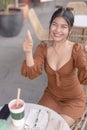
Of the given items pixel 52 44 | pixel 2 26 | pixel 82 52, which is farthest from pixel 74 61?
→ pixel 2 26

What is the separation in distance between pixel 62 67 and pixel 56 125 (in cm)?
47

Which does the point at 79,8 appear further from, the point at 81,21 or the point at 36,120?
the point at 36,120

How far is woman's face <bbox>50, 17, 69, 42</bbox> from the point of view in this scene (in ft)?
5.32

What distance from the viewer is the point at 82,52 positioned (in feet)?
5.51

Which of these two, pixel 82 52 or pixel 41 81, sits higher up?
pixel 82 52

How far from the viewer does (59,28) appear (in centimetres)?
163

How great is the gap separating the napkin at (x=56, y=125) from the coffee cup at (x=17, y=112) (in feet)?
0.46

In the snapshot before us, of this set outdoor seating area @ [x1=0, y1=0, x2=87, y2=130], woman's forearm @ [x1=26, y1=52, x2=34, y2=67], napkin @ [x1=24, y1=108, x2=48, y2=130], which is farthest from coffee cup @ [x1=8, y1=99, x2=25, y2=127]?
outdoor seating area @ [x1=0, y1=0, x2=87, y2=130]

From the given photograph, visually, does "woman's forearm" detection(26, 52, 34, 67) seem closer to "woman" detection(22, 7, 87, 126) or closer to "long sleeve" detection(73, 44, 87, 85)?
"woman" detection(22, 7, 87, 126)

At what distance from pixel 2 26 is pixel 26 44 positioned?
294 cm

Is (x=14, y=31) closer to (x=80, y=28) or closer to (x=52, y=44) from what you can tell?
(x=80, y=28)

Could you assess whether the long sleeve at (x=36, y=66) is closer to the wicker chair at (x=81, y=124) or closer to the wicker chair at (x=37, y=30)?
the wicker chair at (x=81, y=124)

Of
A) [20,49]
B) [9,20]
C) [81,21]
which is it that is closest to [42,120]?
[81,21]

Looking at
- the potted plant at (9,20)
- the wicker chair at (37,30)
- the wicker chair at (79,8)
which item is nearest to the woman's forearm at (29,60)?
the wicker chair at (37,30)
